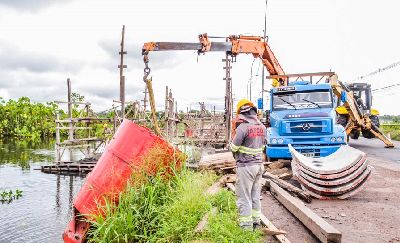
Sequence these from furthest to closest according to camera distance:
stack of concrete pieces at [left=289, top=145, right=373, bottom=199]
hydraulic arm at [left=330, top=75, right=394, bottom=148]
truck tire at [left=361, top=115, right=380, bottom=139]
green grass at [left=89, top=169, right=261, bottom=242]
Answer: truck tire at [left=361, top=115, right=380, bottom=139], hydraulic arm at [left=330, top=75, right=394, bottom=148], stack of concrete pieces at [left=289, top=145, right=373, bottom=199], green grass at [left=89, top=169, right=261, bottom=242]

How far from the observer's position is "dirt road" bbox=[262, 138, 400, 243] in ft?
17.3

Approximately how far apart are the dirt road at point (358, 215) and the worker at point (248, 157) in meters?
0.54

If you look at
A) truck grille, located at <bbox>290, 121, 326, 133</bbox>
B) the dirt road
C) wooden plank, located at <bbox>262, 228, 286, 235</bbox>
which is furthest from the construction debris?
wooden plank, located at <bbox>262, 228, 286, 235</bbox>

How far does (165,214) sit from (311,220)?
2.34m

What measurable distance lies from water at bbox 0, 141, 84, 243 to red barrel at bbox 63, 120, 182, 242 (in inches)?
183

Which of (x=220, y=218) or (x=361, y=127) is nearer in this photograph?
(x=220, y=218)

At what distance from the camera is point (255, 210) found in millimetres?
5383

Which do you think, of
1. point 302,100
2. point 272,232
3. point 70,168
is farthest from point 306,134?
point 70,168

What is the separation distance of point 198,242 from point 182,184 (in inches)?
71.3

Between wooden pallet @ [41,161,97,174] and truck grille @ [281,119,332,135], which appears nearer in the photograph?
truck grille @ [281,119,332,135]

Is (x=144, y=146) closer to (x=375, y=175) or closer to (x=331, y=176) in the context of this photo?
(x=331, y=176)

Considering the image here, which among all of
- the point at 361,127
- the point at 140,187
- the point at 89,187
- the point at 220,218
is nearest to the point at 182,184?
the point at 140,187

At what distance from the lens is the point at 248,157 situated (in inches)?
207

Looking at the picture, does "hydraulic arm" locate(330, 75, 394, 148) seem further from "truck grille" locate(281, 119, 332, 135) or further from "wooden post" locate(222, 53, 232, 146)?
"truck grille" locate(281, 119, 332, 135)
